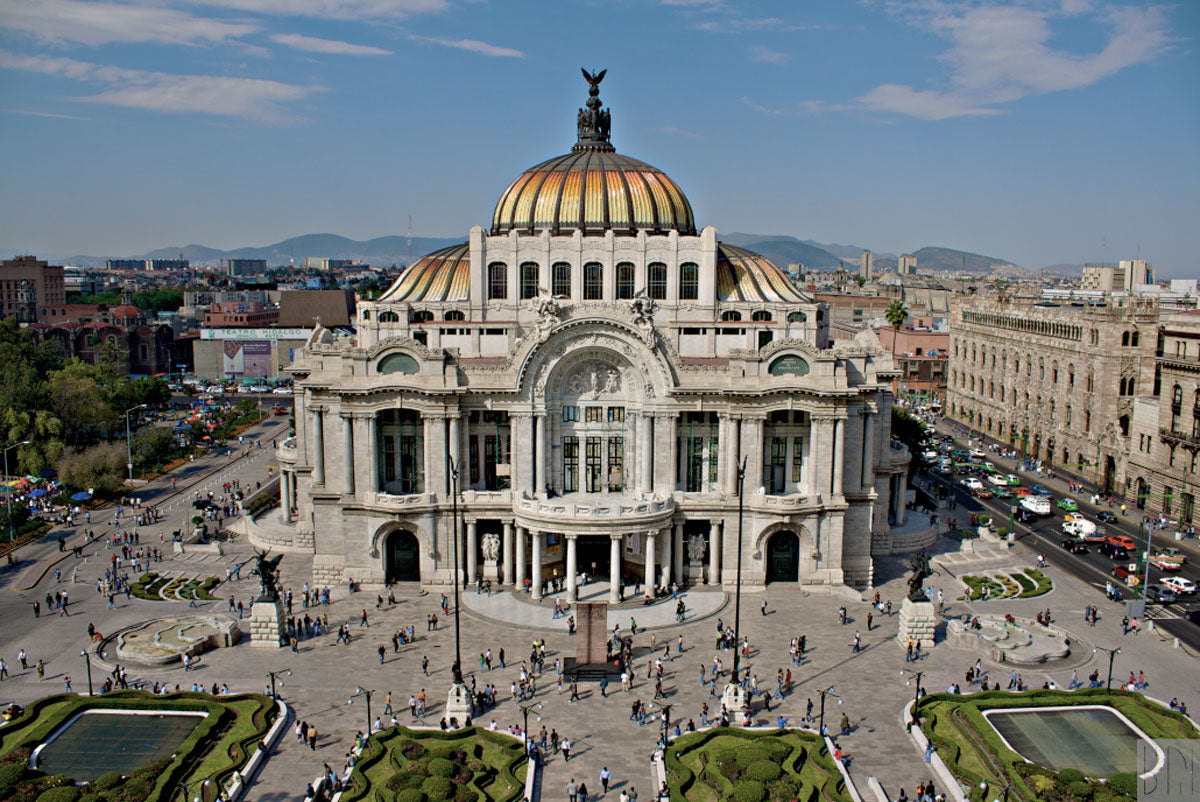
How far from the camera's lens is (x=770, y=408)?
7056cm

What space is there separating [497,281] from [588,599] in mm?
A: 29635

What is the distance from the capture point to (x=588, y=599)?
68.8m

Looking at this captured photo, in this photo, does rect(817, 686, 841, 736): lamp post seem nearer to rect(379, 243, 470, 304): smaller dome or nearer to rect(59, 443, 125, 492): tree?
rect(379, 243, 470, 304): smaller dome

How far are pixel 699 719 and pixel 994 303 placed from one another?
111 metres

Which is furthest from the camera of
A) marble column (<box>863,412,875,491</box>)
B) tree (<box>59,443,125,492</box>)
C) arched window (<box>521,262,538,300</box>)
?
tree (<box>59,443,125,492</box>)

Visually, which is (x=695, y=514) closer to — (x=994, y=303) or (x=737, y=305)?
(x=737, y=305)

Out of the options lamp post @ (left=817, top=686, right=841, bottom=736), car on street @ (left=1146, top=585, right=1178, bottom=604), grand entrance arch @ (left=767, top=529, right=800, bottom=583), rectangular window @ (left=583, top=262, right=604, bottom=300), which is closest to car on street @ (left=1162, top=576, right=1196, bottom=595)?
car on street @ (left=1146, top=585, right=1178, bottom=604)

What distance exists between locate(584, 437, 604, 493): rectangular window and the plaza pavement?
10.3 m

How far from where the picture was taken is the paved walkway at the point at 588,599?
6500cm

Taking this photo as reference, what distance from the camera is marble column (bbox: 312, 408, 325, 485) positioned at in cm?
7306

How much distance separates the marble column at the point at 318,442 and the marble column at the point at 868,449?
39.8 m

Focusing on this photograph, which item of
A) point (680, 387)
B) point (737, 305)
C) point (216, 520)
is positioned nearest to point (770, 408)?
point (680, 387)

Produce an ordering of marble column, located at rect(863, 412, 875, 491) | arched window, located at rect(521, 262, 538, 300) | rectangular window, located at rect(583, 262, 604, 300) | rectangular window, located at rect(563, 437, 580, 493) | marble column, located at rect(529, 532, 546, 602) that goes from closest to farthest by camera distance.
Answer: marble column, located at rect(529, 532, 546, 602)
rectangular window, located at rect(563, 437, 580, 493)
marble column, located at rect(863, 412, 875, 491)
rectangular window, located at rect(583, 262, 604, 300)
arched window, located at rect(521, 262, 538, 300)

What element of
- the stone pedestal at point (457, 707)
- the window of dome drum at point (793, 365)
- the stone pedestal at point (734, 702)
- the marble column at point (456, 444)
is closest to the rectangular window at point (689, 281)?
the window of dome drum at point (793, 365)
